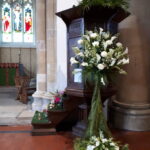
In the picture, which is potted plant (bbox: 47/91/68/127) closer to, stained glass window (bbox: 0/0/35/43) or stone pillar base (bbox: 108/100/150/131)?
stone pillar base (bbox: 108/100/150/131)

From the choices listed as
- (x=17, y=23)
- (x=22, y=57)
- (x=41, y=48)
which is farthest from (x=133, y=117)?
(x=17, y=23)

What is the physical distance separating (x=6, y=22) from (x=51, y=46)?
5.30 meters

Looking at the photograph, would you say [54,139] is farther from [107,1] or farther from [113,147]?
[107,1]

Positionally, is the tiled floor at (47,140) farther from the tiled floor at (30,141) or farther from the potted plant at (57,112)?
the potted plant at (57,112)

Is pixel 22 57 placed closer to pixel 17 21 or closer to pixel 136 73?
pixel 17 21

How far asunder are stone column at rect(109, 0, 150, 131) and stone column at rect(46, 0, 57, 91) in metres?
1.40

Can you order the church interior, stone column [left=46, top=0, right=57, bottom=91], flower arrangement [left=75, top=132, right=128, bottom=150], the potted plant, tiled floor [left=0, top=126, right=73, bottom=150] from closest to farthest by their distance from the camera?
1. flower arrangement [left=75, top=132, right=128, bottom=150]
2. the church interior
3. tiled floor [left=0, top=126, right=73, bottom=150]
4. the potted plant
5. stone column [left=46, top=0, right=57, bottom=91]

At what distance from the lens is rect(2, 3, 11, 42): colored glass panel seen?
8.68 metres

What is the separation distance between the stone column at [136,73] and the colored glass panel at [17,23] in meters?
6.27

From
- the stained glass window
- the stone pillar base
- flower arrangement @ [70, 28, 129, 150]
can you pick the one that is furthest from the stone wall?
flower arrangement @ [70, 28, 129, 150]

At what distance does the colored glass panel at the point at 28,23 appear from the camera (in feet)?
29.0

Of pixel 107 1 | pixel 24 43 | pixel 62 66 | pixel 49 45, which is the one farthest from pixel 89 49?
pixel 24 43

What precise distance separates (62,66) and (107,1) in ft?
4.47

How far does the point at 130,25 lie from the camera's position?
3.33 m
